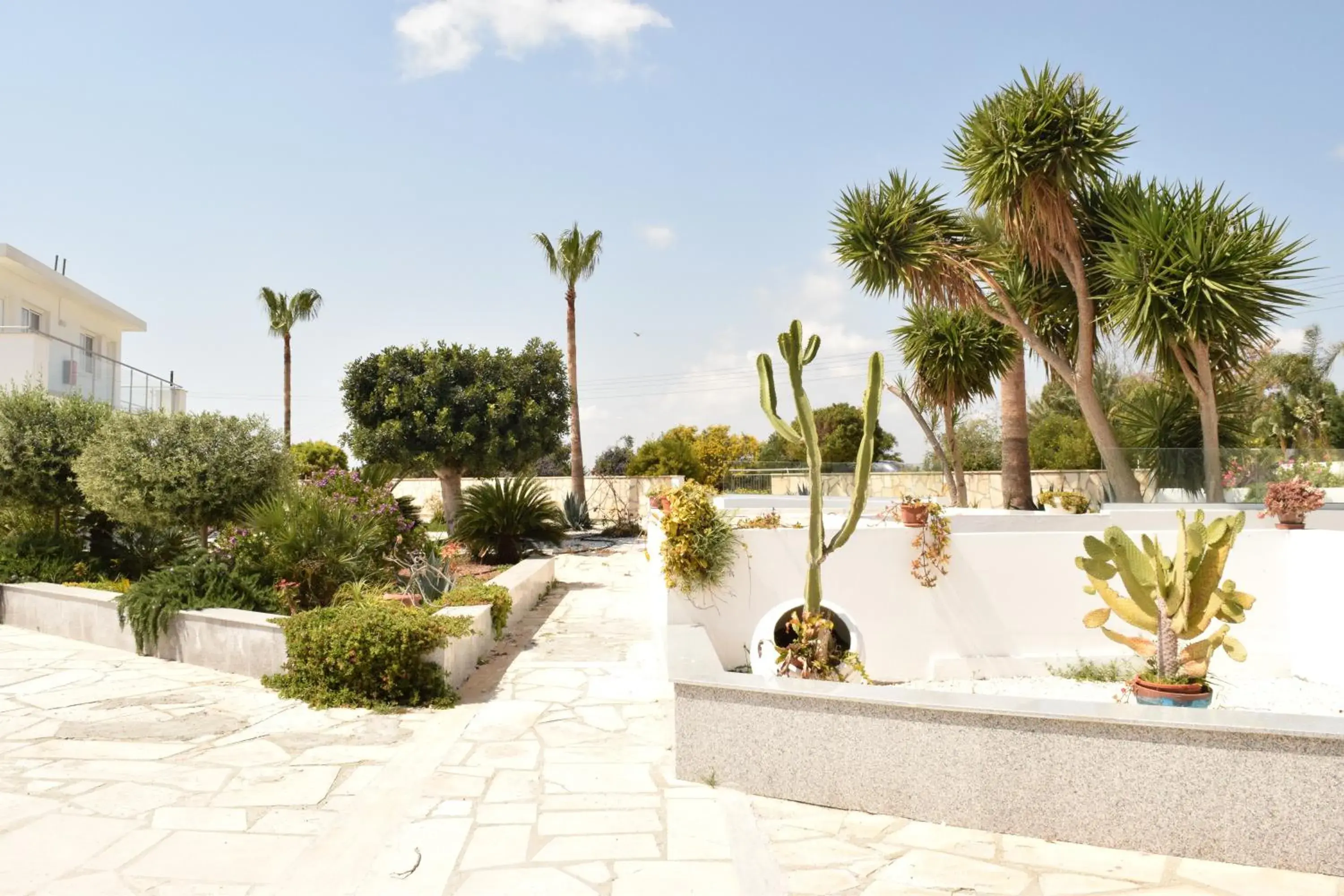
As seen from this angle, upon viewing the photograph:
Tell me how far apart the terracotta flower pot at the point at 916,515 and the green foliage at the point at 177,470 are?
21.7 ft

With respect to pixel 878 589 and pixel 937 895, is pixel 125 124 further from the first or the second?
pixel 937 895

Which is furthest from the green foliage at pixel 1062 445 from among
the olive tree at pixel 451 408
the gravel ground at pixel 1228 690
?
the gravel ground at pixel 1228 690

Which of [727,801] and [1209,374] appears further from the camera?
[1209,374]

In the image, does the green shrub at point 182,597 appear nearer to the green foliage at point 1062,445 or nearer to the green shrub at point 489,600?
the green shrub at point 489,600

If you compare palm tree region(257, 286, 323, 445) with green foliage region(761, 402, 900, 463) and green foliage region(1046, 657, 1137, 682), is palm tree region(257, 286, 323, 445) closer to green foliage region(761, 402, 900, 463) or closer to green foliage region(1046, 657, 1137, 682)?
green foliage region(761, 402, 900, 463)

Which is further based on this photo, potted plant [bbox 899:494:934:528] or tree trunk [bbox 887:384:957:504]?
tree trunk [bbox 887:384:957:504]

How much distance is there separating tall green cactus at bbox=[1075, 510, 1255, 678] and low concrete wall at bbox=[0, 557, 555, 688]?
14.5ft

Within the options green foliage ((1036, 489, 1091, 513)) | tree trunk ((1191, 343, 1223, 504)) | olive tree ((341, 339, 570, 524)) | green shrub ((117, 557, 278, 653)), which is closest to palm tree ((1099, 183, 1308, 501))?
tree trunk ((1191, 343, 1223, 504))

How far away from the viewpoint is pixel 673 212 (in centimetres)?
1465

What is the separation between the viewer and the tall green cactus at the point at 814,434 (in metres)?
5.04

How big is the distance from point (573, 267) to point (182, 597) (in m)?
18.9

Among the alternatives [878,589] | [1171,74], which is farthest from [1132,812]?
[1171,74]

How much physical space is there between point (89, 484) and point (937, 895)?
30.4 feet

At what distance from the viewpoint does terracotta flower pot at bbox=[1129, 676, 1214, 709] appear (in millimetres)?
4551
